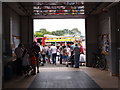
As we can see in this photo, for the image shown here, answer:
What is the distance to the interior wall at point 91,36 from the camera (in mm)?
13102

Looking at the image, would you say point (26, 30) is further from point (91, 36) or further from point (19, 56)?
point (91, 36)

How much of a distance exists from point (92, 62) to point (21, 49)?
5.29m

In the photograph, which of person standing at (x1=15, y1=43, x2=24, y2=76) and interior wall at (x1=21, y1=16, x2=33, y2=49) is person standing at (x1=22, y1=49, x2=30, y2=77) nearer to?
person standing at (x1=15, y1=43, x2=24, y2=76)

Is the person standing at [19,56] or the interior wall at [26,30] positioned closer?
the person standing at [19,56]

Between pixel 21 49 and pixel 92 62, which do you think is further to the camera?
pixel 92 62

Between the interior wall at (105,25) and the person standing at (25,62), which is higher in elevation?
the interior wall at (105,25)

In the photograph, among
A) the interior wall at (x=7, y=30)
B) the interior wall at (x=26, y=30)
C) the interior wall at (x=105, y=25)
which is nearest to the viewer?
the interior wall at (x=7, y=30)

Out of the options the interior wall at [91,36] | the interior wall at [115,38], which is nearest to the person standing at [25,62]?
the interior wall at [115,38]

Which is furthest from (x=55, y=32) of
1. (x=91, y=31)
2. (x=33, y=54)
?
(x=33, y=54)

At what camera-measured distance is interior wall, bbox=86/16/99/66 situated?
43.0ft

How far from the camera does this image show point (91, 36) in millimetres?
13172

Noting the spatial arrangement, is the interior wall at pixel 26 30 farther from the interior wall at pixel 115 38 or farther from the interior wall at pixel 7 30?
the interior wall at pixel 115 38

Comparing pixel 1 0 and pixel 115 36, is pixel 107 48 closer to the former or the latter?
pixel 115 36

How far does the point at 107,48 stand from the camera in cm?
1102
